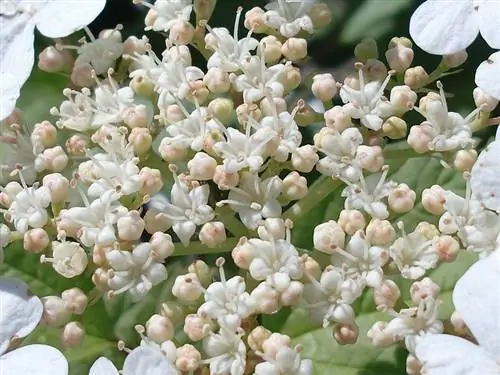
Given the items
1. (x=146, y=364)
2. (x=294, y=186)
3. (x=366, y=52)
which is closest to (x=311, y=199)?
(x=294, y=186)

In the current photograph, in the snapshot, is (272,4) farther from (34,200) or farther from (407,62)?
(34,200)

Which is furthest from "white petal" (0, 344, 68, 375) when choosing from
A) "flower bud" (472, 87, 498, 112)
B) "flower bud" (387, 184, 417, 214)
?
"flower bud" (472, 87, 498, 112)

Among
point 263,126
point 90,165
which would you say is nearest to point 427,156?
point 263,126

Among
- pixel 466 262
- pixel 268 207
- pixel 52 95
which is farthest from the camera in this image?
pixel 52 95

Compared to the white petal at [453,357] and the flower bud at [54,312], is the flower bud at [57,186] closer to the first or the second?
the flower bud at [54,312]

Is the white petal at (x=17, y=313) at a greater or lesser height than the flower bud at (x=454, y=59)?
lesser

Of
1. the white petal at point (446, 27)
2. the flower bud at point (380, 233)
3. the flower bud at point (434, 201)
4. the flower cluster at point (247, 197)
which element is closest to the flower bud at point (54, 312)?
the flower cluster at point (247, 197)

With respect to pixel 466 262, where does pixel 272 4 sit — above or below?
above
